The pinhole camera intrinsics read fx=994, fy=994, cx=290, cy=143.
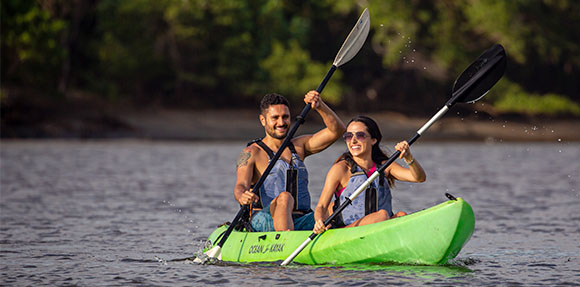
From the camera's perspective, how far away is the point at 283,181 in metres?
9.03

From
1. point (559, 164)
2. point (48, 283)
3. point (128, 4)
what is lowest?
point (48, 283)

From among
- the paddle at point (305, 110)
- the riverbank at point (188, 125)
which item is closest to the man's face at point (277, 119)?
the paddle at point (305, 110)

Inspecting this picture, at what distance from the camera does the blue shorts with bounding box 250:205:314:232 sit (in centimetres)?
906

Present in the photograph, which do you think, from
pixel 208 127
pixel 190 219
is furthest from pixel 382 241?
pixel 208 127

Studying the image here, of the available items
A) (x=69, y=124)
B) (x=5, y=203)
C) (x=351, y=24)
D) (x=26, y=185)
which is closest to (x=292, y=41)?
(x=351, y=24)

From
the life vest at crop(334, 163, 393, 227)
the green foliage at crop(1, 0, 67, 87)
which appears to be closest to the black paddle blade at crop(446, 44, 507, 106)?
the life vest at crop(334, 163, 393, 227)

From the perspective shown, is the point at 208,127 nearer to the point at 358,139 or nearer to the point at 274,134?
the point at 274,134

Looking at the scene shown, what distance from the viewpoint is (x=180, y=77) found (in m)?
35.3

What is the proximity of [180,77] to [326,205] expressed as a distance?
89.4 ft

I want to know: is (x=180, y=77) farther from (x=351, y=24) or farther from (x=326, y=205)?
(x=326, y=205)

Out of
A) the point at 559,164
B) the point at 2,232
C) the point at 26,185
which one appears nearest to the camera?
the point at 2,232

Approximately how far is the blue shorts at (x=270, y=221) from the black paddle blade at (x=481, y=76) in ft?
5.63

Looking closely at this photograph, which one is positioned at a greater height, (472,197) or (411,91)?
(411,91)

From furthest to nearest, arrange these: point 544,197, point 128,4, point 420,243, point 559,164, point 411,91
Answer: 1. point 411,91
2. point 128,4
3. point 559,164
4. point 544,197
5. point 420,243
